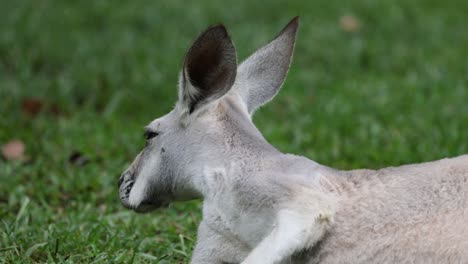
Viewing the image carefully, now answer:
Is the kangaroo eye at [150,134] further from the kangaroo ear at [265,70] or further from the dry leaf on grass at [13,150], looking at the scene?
the dry leaf on grass at [13,150]

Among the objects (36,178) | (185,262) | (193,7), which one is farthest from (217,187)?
(193,7)

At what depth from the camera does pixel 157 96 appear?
26.4 ft

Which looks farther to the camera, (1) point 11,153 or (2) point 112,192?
(1) point 11,153

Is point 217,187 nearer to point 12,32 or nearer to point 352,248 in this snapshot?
point 352,248

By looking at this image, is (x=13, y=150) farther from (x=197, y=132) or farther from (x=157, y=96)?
(x=197, y=132)

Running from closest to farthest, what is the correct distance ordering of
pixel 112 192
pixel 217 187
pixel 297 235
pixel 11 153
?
pixel 297 235 → pixel 217 187 → pixel 112 192 → pixel 11 153

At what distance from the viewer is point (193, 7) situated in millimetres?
10000

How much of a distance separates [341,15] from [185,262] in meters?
6.04

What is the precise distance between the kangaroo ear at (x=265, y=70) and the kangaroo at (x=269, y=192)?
0.16 meters

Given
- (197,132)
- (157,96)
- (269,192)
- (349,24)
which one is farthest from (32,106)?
(269,192)

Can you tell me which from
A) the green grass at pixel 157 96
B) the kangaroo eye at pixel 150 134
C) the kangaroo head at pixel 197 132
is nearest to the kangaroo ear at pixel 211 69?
the kangaroo head at pixel 197 132

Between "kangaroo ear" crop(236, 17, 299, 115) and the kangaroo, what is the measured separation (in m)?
0.16

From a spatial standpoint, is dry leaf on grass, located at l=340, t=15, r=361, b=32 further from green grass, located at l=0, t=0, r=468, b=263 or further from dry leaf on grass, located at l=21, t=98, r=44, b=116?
dry leaf on grass, located at l=21, t=98, r=44, b=116

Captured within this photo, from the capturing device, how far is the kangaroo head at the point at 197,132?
387 cm
